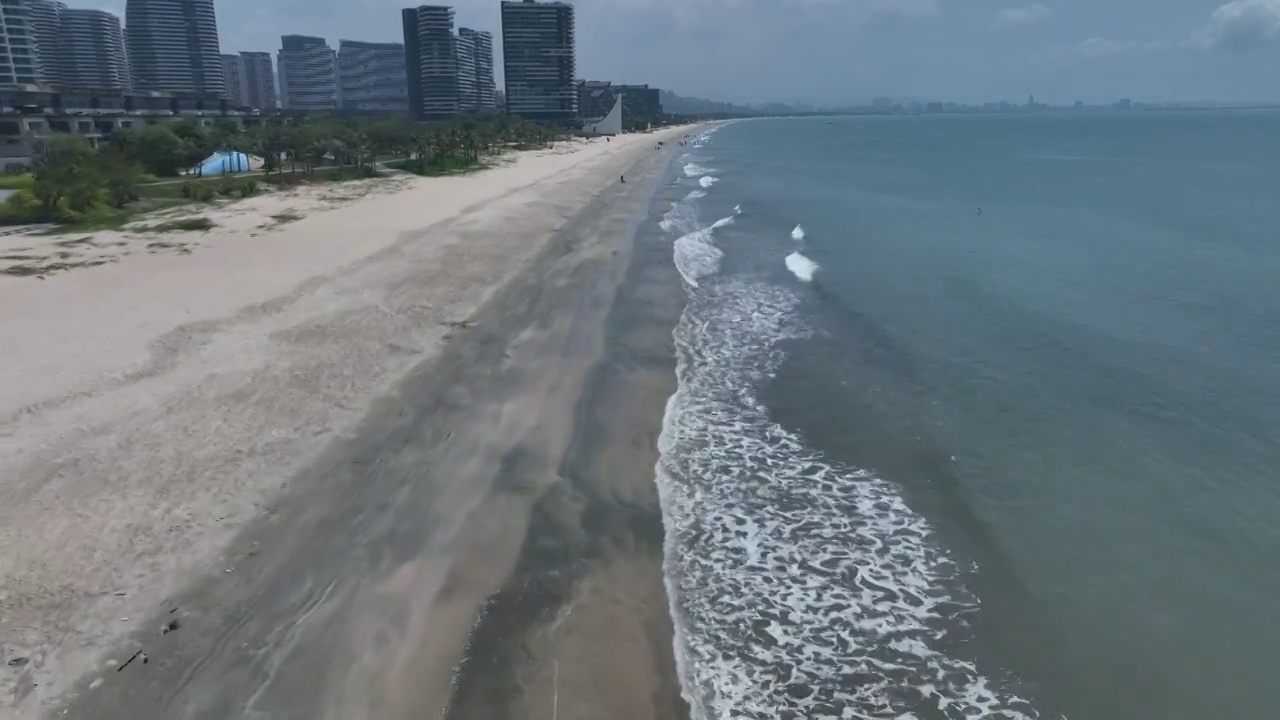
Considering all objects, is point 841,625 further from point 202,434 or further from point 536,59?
point 536,59

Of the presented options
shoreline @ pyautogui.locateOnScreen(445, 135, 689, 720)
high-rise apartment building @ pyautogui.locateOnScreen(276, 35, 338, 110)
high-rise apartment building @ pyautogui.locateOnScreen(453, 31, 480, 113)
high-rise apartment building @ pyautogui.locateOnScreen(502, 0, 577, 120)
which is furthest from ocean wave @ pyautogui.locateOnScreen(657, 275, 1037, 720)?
high-rise apartment building @ pyautogui.locateOnScreen(276, 35, 338, 110)

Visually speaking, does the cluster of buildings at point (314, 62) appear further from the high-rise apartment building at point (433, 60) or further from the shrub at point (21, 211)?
the shrub at point (21, 211)

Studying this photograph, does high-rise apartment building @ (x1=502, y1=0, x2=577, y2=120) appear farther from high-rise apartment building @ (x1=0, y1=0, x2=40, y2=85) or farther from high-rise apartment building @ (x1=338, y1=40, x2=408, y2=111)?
high-rise apartment building @ (x1=0, y1=0, x2=40, y2=85)

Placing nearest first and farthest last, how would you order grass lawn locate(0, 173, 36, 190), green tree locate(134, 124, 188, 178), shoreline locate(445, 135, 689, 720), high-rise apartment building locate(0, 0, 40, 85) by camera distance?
shoreline locate(445, 135, 689, 720), grass lawn locate(0, 173, 36, 190), green tree locate(134, 124, 188, 178), high-rise apartment building locate(0, 0, 40, 85)

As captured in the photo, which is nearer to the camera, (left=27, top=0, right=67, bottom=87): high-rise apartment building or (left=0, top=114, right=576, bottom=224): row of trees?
(left=0, top=114, right=576, bottom=224): row of trees

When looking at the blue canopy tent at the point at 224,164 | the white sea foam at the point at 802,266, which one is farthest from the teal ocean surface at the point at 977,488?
the blue canopy tent at the point at 224,164

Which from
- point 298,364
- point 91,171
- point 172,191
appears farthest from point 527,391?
point 172,191

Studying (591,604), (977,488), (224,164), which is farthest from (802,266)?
(224,164)
